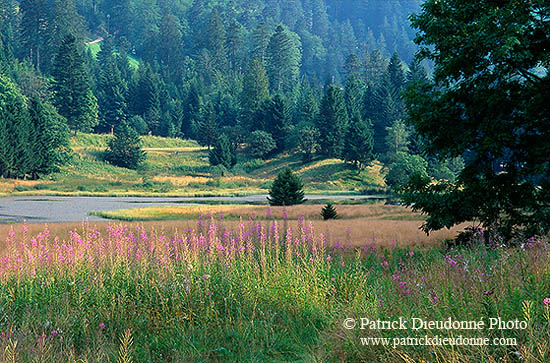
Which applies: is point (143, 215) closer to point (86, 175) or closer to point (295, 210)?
point (295, 210)

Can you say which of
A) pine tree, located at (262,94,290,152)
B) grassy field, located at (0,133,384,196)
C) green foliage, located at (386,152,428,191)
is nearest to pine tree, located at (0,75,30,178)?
grassy field, located at (0,133,384,196)

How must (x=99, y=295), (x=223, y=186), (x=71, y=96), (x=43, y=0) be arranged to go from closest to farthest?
(x=99, y=295) → (x=223, y=186) → (x=71, y=96) → (x=43, y=0)

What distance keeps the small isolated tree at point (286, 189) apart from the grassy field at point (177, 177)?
809 inches

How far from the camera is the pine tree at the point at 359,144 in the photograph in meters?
67.6

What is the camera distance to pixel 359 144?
67938 millimetres

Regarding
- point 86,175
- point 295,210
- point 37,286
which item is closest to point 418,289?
point 37,286

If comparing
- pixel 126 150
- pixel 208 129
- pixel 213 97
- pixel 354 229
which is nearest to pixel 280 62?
pixel 213 97

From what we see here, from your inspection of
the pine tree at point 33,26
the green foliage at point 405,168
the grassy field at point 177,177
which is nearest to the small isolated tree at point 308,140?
the grassy field at point 177,177

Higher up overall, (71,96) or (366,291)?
Answer: (71,96)

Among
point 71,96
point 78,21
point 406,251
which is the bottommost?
point 406,251

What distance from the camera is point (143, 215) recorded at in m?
31.5

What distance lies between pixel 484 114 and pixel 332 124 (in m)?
64.6

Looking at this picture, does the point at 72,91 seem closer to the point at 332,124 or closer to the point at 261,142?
the point at 261,142

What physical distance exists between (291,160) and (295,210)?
50247 millimetres
